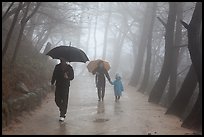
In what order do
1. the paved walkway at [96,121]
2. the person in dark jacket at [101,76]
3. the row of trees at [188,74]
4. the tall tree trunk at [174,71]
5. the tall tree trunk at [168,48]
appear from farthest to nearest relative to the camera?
the tall tree trunk at [174,71] < the tall tree trunk at [168,48] < the person in dark jacket at [101,76] < the row of trees at [188,74] < the paved walkway at [96,121]

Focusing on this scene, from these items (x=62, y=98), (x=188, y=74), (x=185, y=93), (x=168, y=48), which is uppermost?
(x=168, y=48)

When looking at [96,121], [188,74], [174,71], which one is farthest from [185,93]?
[174,71]

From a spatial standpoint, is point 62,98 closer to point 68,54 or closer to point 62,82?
point 62,82

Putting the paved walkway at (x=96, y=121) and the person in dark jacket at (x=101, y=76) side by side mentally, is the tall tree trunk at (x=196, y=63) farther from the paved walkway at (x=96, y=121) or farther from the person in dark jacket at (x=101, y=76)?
the person in dark jacket at (x=101, y=76)

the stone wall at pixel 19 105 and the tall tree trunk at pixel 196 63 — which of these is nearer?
the stone wall at pixel 19 105

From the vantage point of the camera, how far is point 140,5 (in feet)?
121

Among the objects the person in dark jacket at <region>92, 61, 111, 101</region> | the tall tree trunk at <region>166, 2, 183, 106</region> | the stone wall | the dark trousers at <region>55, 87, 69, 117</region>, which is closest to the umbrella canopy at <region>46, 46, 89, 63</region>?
the dark trousers at <region>55, 87, 69, 117</region>

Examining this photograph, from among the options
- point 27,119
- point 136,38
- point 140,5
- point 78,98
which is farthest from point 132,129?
point 136,38

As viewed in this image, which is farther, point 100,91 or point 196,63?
point 100,91

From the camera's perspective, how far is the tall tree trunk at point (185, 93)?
13.2m

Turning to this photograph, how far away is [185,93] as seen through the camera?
44.5 ft

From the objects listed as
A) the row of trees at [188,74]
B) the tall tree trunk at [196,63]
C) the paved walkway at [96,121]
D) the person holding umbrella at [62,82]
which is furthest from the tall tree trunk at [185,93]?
the person holding umbrella at [62,82]

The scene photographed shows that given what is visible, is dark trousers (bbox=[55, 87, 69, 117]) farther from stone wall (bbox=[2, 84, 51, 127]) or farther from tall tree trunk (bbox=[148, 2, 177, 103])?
tall tree trunk (bbox=[148, 2, 177, 103])

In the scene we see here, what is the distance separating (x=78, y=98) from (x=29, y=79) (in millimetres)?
3461
